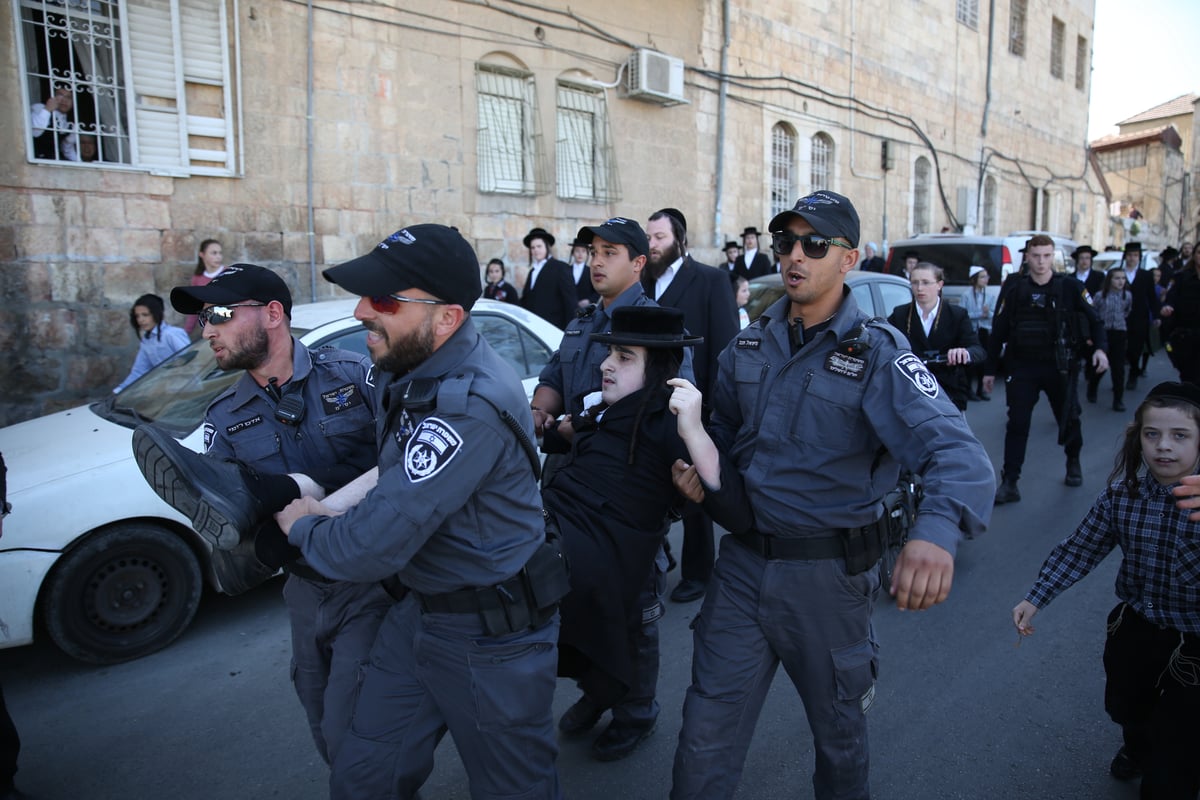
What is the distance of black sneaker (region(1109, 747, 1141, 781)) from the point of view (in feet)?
9.48

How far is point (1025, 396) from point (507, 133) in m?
7.57

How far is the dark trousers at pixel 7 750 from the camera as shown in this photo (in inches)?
108

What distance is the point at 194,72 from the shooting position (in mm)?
8414

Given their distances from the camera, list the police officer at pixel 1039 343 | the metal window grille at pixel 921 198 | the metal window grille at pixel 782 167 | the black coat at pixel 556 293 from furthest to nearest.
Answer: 1. the metal window grille at pixel 921 198
2. the metal window grille at pixel 782 167
3. the black coat at pixel 556 293
4. the police officer at pixel 1039 343

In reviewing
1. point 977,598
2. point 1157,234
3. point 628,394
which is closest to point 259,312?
point 628,394

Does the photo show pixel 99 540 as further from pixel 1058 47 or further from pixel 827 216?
pixel 1058 47

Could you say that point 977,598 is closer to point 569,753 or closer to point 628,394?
point 569,753

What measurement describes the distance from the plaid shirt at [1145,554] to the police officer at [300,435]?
7.41 feet

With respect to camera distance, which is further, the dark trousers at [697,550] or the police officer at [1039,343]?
the police officer at [1039,343]

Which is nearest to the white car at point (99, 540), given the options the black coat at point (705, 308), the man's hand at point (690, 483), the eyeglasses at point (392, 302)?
the black coat at point (705, 308)

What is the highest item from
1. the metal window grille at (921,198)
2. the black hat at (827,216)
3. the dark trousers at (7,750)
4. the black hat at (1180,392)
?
the metal window grille at (921,198)

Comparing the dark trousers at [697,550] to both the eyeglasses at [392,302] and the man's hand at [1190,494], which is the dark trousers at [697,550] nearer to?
the man's hand at [1190,494]

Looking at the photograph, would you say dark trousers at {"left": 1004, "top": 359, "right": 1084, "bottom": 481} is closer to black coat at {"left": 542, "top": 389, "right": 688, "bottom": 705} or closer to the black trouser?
the black trouser

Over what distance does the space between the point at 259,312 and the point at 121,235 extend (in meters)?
6.83
